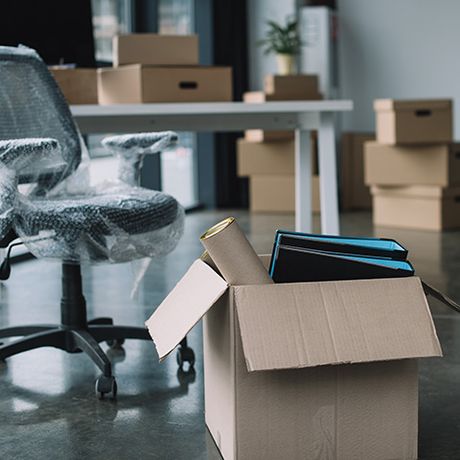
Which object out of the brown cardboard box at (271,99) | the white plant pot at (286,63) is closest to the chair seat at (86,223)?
the brown cardboard box at (271,99)

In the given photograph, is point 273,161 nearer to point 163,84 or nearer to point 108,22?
point 108,22

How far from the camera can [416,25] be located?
21.6 ft

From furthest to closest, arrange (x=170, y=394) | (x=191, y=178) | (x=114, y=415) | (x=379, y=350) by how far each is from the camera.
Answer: (x=191, y=178) < (x=170, y=394) < (x=114, y=415) < (x=379, y=350)

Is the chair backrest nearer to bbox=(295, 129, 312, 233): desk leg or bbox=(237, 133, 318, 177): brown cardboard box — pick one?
bbox=(295, 129, 312, 233): desk leg

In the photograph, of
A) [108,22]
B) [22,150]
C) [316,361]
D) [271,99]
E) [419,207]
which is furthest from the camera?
[271,99]

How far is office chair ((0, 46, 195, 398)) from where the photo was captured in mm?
2262

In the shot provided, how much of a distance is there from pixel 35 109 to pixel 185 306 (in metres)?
1.12

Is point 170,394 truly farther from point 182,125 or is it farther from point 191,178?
point 191,178

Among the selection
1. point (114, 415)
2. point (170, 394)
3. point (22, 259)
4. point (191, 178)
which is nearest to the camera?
point (114, 415)

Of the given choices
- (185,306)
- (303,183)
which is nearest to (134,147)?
(185,306)

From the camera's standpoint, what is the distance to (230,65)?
6.57 m

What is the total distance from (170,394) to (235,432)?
0.60 meters

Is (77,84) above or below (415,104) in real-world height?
above

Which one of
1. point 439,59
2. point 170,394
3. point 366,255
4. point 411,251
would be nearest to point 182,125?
point 170,394
